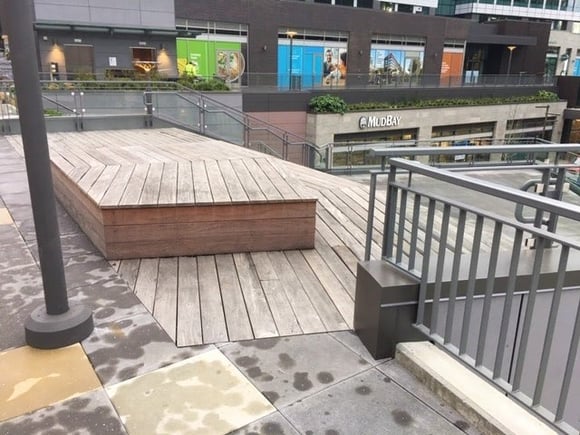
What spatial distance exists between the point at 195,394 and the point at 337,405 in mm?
757

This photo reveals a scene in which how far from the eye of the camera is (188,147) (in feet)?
27.7

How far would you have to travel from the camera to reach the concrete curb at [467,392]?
229 cm

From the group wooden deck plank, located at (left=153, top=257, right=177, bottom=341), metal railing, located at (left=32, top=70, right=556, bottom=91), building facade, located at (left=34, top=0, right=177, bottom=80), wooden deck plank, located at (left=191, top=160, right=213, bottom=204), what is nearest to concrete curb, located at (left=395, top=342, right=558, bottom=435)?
wooden deck plank, located at (left=153, top=257, right=177, bottom=341)

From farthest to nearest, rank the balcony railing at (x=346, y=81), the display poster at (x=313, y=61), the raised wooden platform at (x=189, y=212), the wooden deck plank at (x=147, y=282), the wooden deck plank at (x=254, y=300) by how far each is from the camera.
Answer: the display poster at (x=313, y=61)
the balcony railing at (x=346, y=81)
the raised wooden platform at (x=189, y=212)
the wooden deck plank at (x=147, y=282)
the wooden deck plank at (x=254, y=300)

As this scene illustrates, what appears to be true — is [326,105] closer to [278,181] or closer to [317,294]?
[278,181]

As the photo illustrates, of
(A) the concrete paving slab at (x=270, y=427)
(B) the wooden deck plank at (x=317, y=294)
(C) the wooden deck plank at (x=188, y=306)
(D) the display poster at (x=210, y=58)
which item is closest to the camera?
(A) the concrete paving slab at (x=270, y=427)

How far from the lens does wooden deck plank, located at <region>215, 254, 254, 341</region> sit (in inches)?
126

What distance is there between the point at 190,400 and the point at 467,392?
1.44 metres

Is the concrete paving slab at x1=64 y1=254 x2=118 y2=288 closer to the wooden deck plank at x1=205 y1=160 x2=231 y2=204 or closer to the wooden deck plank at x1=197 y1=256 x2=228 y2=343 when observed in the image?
the wooden deck plank at x1=197 y1=256 x2=228 y2=343

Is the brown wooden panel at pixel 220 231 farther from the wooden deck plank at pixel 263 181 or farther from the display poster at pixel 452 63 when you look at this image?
the display poster at pixel 452 63

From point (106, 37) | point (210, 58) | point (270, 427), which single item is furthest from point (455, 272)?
point (210, 58)

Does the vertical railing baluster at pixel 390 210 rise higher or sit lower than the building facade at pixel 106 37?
lower

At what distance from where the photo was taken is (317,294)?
148 inches

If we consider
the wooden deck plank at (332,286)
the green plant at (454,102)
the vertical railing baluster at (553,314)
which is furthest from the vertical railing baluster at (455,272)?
the green plant at (454,102)
